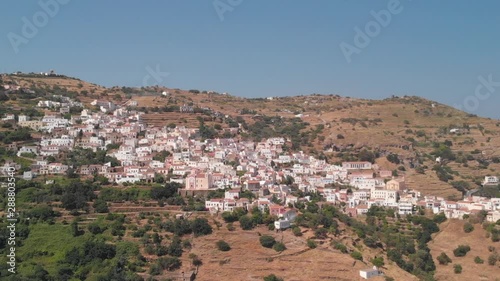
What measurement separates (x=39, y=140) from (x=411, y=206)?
2739 cm

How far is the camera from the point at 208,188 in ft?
123

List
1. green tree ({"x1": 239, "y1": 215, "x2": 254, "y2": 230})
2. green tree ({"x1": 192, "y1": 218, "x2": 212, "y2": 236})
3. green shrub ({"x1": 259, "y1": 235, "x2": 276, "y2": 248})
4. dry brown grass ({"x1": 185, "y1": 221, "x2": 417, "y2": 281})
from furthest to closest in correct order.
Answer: green tree ({"x1": 239, "y1": 215, "x2": 254, "y2": 230})
green tree ({"x1": 192, "y1": 218, "x2": 212, "y2": 236})
green shrub ({"x1": 259, "y1": 235, "x2": 276, "y2": 248})
dry brown grass ({"x1": 185, "y1": 221, "x2": 417, "y2": 281})

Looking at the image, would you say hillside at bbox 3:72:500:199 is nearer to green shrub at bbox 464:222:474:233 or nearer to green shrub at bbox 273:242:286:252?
green shrub at bbox 464:222:474:233

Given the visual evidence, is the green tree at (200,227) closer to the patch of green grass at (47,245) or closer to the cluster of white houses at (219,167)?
the cluster of white houses at (219,167)

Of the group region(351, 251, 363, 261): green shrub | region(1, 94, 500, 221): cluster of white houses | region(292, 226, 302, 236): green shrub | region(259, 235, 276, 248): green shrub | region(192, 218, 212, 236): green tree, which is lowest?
region(351, 251, 363, 261): green shrub

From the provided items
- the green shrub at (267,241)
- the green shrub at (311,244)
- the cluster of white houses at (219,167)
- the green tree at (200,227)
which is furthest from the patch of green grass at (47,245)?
the green shrub at (311,244)

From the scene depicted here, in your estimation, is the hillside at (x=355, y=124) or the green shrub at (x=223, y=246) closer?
the green shrub at (x=223, y=246)

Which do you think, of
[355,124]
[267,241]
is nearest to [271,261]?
[267,241]

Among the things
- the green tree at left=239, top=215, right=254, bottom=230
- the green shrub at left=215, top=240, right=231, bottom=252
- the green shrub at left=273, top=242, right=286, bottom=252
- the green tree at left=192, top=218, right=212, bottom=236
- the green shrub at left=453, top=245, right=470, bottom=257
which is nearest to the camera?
the green shrub at left=215, top=240, right=231, bottom=252

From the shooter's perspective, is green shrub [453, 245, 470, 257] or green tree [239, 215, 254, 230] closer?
green tree [239, 215, 254, 230]

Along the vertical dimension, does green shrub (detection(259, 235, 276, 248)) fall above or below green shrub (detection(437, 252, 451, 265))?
above

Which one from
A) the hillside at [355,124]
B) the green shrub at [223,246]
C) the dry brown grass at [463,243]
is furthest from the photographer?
the hillside at [355,124]

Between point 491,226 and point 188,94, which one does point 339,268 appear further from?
point 188,94

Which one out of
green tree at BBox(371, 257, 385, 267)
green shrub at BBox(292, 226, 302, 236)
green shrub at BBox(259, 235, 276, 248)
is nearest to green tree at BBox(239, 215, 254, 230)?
green shrub at BBox(259, 235, 276, 248)
